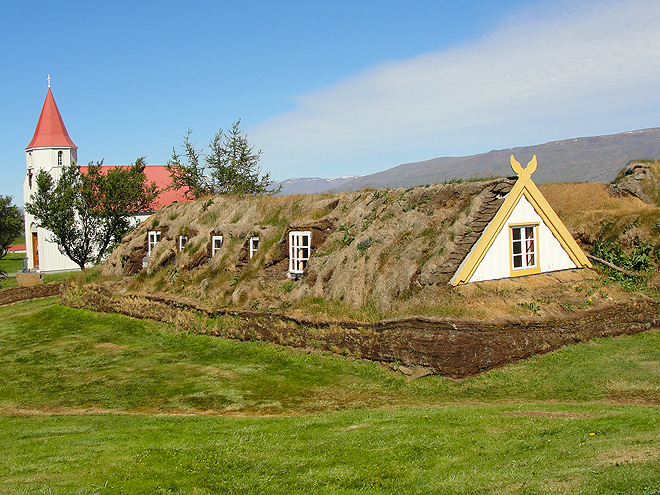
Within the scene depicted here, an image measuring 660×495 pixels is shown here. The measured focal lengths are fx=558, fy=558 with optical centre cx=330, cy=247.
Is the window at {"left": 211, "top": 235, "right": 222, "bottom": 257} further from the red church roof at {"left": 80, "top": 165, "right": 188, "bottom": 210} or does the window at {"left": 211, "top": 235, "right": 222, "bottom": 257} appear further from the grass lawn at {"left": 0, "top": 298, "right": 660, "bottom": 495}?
the red church roof at {"left": 80, "top": 165, "right": 188, "bottom": 210}

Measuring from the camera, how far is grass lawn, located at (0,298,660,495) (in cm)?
743

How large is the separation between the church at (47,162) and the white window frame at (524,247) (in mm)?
36857

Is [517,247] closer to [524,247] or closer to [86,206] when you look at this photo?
[524,247]

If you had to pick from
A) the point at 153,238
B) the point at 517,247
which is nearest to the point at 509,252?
the point at 517,247

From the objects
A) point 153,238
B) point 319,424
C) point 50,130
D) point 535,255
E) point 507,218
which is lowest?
point 319,424

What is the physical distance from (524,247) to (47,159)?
44.8m

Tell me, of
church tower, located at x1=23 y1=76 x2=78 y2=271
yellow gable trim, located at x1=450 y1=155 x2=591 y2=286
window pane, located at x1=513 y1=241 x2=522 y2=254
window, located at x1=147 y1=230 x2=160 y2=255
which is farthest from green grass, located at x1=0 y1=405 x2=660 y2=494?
church tower, located at x1=23 y1=76 x2=78 y2=271

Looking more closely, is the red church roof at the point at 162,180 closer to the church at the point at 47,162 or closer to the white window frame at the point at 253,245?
the church at the point at 47,162

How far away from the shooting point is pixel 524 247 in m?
16.4

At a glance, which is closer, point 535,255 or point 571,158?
point 535,255

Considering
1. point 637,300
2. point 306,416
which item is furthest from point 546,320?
point 306,416

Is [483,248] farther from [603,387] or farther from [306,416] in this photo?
[306,416]

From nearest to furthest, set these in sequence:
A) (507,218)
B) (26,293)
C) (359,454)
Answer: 1. (359,454)
2. (507,218)
3. (26,293)

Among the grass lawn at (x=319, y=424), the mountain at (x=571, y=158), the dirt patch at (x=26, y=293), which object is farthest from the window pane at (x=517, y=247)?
the mountain at (x=571, y=158)
